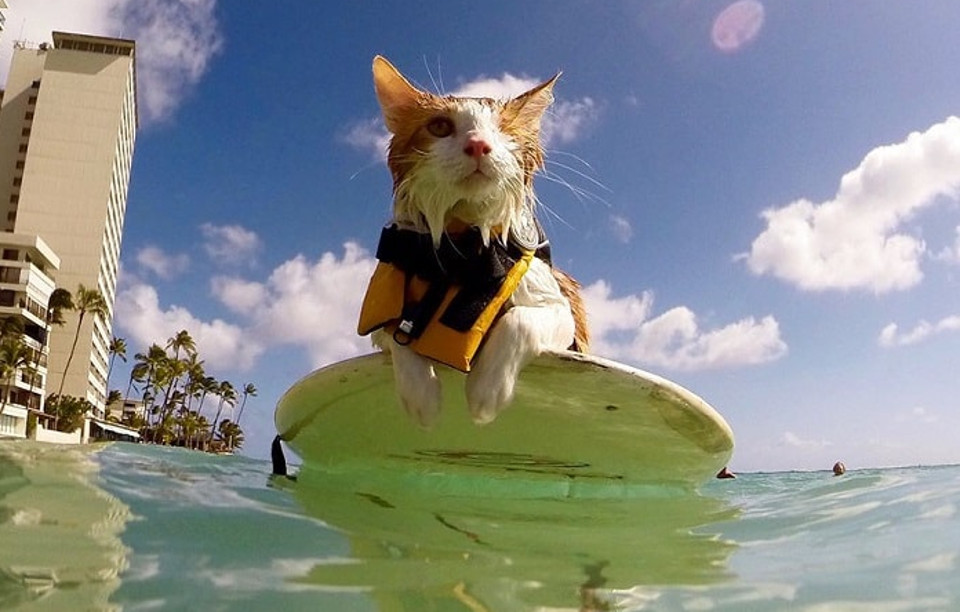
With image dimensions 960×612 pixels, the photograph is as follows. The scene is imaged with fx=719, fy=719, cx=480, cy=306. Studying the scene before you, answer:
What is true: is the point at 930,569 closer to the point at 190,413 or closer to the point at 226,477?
the point at 226,477

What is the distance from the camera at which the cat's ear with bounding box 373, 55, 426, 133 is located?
3.68 m

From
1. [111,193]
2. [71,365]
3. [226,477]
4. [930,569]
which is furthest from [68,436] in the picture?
[930,569]

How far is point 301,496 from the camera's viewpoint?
4.40 m

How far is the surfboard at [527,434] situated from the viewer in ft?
11.6

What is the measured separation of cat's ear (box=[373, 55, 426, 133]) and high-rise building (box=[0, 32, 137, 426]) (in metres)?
93.6

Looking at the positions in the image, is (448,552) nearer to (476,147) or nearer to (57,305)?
(476,147)

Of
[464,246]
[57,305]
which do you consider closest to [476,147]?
[464,246]

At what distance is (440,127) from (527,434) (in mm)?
1707

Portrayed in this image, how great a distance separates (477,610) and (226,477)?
380 centimetres

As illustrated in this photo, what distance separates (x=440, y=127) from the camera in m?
3.54

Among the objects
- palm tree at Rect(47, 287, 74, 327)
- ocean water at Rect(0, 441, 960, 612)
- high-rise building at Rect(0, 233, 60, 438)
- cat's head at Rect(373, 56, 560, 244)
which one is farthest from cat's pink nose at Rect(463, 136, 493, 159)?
palm tree at Rect(47, 287, 74, 327)

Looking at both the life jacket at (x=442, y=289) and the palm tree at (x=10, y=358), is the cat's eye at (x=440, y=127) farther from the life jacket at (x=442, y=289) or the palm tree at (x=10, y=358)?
the palm tree at (x=10, y=358)

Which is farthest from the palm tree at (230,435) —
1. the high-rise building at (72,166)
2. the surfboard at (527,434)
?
the surfboard at (527,434)

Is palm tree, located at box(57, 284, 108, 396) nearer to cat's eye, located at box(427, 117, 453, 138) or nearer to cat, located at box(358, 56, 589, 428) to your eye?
cat, located at box(358, 56, 589, 428)
